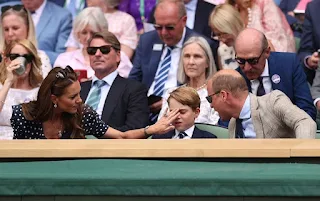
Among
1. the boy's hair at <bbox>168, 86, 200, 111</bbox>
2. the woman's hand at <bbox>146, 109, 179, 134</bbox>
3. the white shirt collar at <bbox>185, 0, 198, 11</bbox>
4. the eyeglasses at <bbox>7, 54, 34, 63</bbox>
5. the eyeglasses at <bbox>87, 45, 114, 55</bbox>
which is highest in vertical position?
the white shirt collar at <bbox>185, 0, 198, 11</bbox>

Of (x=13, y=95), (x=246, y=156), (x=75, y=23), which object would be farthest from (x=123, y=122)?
(x=246, y=156)

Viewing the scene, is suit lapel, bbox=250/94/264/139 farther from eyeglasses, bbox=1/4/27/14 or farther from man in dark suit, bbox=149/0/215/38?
eyeglasses, bbox=1/4/27/14

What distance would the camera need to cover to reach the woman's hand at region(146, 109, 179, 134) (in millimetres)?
7160

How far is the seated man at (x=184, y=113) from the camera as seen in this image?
7.40 meters

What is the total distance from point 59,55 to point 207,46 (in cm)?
164

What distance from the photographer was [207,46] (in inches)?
344

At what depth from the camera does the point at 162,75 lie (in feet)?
29.8

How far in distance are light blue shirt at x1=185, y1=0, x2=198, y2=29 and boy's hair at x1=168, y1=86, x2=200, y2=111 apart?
2170 mm

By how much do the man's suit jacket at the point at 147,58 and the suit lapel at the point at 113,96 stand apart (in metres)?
0.55

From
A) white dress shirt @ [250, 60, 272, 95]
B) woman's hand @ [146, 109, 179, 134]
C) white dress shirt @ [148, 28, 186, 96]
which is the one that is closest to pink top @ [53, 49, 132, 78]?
white dress shirt @ [148, 28, 186, 96]

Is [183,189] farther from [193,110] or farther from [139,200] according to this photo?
[193,110]

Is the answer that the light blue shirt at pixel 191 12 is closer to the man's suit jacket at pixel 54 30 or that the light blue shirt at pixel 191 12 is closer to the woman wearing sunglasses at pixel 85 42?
the woman wearing sunglasses at pixel 85 42

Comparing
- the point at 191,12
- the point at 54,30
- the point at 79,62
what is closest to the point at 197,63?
the point at 191,12

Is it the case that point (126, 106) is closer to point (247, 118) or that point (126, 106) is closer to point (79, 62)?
point (79, 62)
